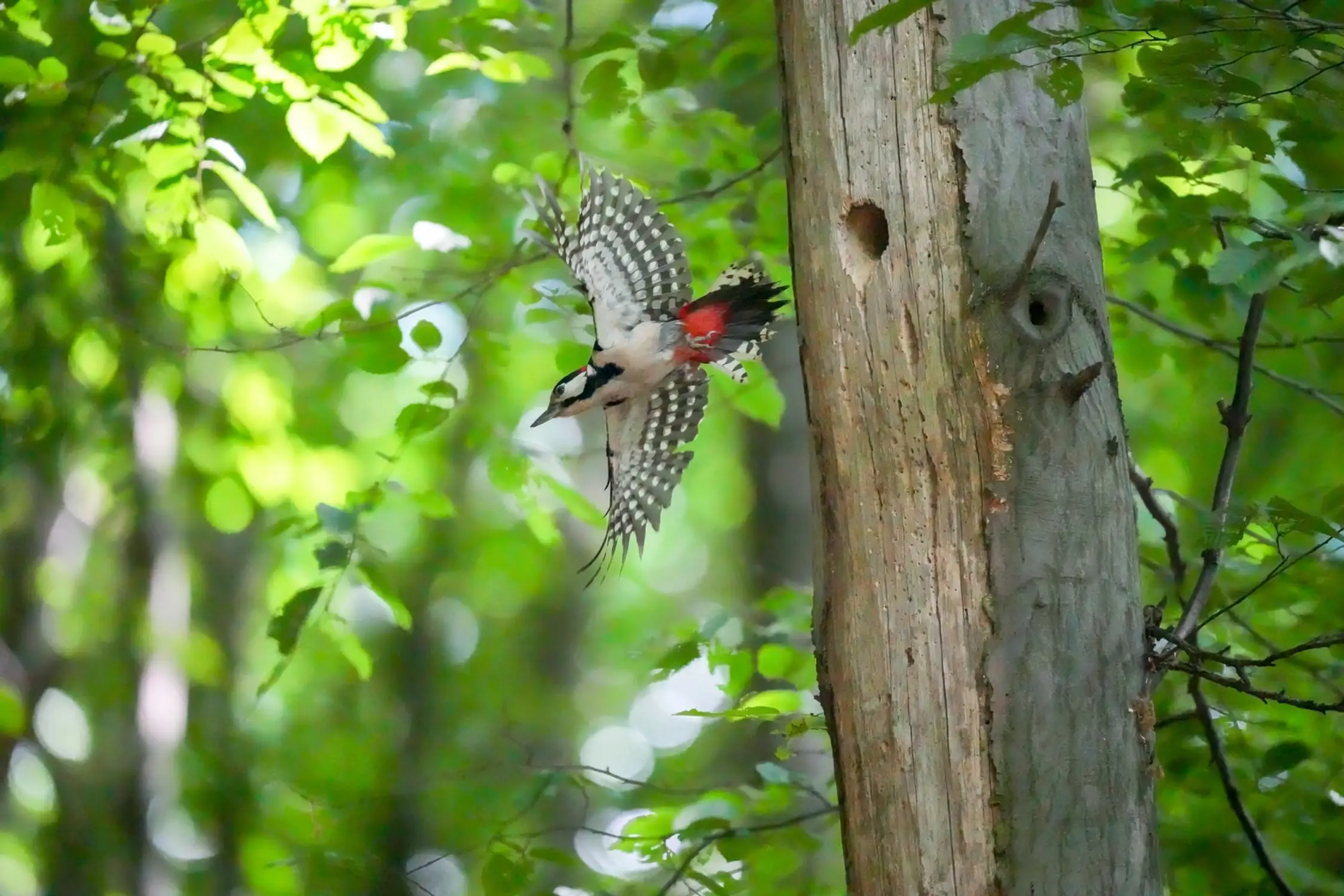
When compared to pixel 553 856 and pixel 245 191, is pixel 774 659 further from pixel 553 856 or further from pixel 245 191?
pixel 245 191

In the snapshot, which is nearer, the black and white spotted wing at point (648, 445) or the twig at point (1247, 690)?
the twig at point (1247, 690)

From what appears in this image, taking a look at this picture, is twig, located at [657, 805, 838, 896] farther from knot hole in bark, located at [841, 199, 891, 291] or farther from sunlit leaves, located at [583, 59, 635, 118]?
sunlit leaves, located at [583, 59, 635, 118]

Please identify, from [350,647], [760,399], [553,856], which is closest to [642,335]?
[760,399]

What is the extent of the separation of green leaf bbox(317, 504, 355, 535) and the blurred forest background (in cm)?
1

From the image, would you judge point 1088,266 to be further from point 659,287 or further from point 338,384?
point 338,384

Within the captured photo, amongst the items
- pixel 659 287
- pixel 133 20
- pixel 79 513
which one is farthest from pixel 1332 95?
pixel 79 513

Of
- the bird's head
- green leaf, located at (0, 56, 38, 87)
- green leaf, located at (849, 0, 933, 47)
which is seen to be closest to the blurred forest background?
green leaf, located at (0, 56, 38, 87)

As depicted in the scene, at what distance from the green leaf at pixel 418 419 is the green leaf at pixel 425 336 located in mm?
139

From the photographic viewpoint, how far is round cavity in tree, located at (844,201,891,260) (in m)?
1.41

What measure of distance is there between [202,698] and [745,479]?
2820mm

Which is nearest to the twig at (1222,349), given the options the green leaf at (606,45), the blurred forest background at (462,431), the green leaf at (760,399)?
the blurred forest background at (462,431)

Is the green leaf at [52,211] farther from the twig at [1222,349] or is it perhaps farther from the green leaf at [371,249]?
the twig at [1222,349]

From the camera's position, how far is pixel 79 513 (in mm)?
4387

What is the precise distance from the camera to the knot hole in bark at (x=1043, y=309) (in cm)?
133
